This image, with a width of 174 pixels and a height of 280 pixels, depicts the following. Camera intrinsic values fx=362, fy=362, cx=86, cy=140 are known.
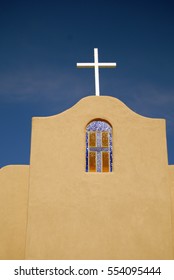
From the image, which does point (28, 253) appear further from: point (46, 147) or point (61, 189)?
point (46, 147)

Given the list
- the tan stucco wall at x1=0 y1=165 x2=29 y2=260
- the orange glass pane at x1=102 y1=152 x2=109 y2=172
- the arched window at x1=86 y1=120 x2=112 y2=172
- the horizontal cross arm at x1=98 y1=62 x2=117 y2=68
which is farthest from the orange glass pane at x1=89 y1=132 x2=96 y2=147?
the horizontal cross arm at x1=98 y1=62 x2=117 y2=68

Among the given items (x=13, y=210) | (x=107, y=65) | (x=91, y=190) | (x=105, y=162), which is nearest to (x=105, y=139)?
(x=105, y=162)

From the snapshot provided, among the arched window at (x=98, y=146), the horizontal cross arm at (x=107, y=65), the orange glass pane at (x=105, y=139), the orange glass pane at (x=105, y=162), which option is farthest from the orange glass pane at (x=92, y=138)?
the horizontal cross arm at (x=107, y=65)

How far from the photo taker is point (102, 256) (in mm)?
9414

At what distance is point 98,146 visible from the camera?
1053cm

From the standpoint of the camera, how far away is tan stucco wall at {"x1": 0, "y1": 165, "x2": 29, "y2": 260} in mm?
9984

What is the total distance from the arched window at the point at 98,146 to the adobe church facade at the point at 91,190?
0.03 m

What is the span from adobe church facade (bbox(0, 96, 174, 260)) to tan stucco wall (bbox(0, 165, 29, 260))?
3 cm

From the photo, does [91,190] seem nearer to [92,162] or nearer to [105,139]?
[92,162]

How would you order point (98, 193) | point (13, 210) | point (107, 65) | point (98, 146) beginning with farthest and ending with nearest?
1. point (107, 65)
2. point (98, 146)
3. point (13, 210)
4. point (98, 193)

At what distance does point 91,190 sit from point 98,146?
138 cm

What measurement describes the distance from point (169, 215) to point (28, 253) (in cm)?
388

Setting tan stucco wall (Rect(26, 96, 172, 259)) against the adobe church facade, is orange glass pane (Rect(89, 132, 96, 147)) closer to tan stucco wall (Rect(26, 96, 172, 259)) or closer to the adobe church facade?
the adobe church facade

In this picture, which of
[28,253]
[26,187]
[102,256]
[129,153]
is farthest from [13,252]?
[129,153]
